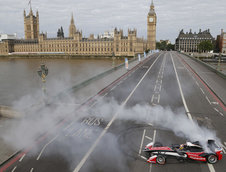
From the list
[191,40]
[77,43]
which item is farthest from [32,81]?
[191,40]

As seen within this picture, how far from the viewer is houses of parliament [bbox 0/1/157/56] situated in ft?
450

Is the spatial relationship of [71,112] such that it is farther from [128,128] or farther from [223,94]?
[223,94]

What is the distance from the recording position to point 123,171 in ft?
27.8

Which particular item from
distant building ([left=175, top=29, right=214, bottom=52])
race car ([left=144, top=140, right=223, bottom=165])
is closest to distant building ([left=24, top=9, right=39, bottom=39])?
distant building ([left=175, top=29, right=214, bottom=52])

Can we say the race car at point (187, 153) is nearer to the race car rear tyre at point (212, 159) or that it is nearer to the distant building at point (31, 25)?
the race car rear tyre at point (212, 159)

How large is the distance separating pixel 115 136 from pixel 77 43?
15158cm

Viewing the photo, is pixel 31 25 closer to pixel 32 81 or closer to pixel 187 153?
pixel 32 81

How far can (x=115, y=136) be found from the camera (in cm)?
1152

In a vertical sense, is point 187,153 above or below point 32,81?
above

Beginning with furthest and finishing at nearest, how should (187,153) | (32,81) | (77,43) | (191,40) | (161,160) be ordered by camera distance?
(191,40) < (77,43) < (32,81) < (187,153) < (161,160)

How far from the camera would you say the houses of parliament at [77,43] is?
137250mm

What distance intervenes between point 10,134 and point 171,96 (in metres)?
15.4

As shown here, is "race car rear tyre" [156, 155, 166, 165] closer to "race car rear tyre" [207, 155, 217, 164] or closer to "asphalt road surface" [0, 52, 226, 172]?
"asphalt road surface" [0, 52, 226, 172]

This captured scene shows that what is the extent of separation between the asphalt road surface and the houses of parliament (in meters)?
112
